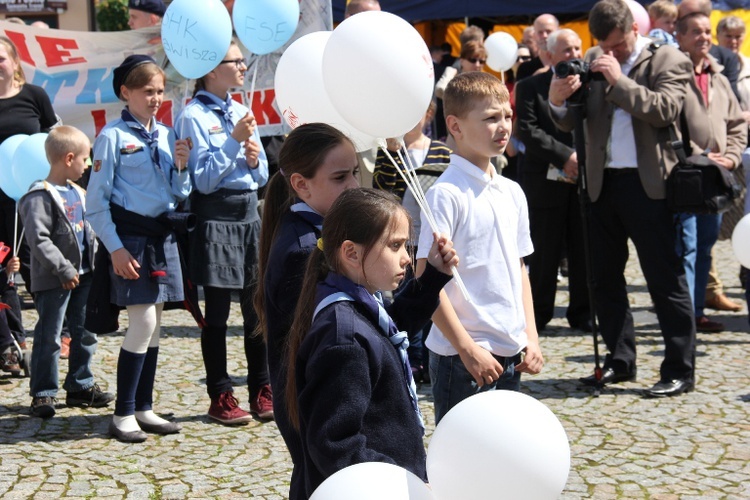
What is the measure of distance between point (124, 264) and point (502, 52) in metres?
6.71

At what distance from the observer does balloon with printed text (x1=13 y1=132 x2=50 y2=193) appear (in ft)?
19.4

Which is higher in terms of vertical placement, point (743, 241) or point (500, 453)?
point (500, 453)

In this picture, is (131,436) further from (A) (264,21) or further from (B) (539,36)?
(B) (539,36)

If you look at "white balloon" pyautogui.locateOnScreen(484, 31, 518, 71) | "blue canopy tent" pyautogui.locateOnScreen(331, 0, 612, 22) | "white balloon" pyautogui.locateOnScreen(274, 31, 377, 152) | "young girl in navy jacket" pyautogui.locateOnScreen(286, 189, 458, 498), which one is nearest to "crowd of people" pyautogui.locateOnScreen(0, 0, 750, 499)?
"young girl in navy jacket" pyautogui.locateOnScreen(286, 189, 458, 498)

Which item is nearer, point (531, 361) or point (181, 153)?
point (531, 361)

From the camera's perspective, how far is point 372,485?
2113mm

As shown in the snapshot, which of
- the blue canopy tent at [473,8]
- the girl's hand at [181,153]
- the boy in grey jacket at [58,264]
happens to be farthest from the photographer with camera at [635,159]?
the blue canopy tent at [473,8]

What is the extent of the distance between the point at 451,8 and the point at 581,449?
329 inches

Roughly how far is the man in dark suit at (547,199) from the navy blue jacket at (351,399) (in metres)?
5.06

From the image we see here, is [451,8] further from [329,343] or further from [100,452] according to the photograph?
[329,343]

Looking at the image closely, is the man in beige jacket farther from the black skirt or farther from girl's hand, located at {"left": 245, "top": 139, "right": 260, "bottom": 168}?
the black skirt

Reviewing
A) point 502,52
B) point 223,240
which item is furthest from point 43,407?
point 502,52

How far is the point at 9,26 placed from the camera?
8852 millimetres

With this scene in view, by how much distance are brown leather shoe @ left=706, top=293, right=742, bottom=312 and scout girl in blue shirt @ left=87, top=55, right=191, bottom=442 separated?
4931mm
